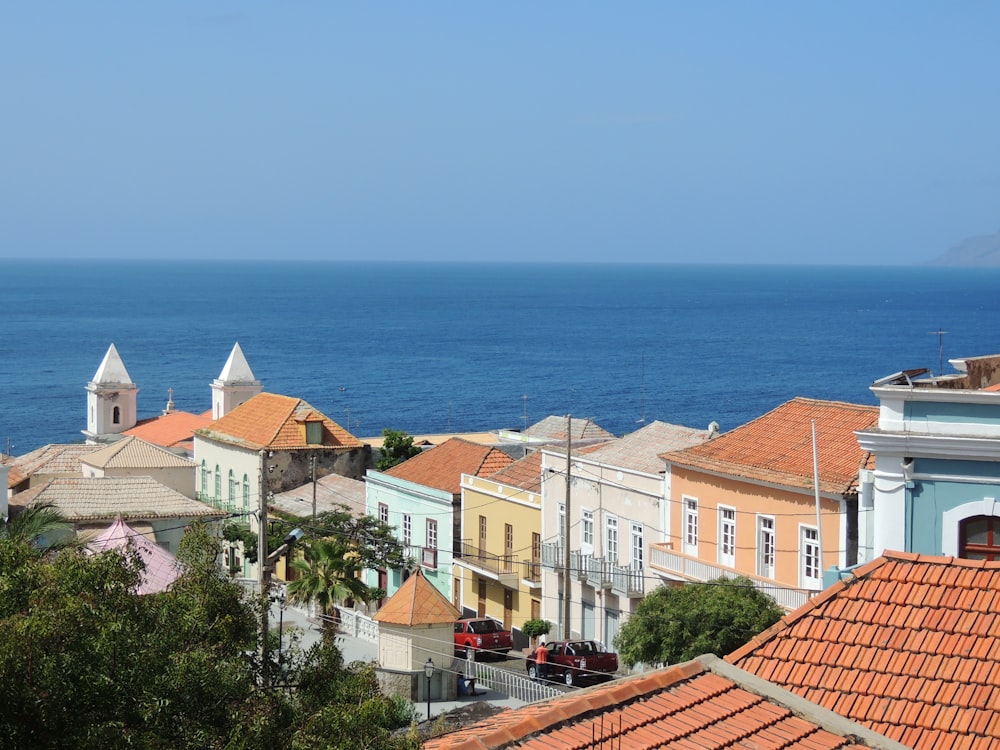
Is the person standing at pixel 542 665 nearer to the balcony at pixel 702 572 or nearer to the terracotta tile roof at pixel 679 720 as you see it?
the balcony at pixel 702 572

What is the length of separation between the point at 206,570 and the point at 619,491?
2700cm

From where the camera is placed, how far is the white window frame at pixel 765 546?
109 ft

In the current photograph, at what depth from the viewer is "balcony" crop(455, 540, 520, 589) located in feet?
138

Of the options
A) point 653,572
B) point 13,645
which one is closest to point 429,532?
point 653,572

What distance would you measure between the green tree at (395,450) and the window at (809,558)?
24358 millimetres

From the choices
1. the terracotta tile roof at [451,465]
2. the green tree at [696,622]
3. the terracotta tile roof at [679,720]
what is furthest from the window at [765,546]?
the terracotta tile roof at [679,720]

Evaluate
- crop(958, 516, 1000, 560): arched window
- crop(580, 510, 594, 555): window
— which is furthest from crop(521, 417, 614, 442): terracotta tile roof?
crop(958, 516, 1000, 560): arched window

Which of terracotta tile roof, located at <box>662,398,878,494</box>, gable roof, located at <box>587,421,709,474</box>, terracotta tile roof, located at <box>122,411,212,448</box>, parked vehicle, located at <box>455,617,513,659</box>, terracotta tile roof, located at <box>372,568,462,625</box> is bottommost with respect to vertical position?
parked vehicle, located at <box>455,617,513,659</box>

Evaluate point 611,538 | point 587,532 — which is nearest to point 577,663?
point 611,538

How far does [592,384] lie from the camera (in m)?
139

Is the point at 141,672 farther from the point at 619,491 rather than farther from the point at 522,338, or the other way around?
the point at 522,338

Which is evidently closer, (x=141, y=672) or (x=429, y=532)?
(x=141, y=672)

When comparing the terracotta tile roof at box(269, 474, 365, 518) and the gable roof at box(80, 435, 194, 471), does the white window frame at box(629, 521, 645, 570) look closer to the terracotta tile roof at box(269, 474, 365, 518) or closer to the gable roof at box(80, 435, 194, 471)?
the terracotta tile roof at box(269, 474, 365, 518)

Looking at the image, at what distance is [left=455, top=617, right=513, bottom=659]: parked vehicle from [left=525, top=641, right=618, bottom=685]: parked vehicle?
2.83 meters
